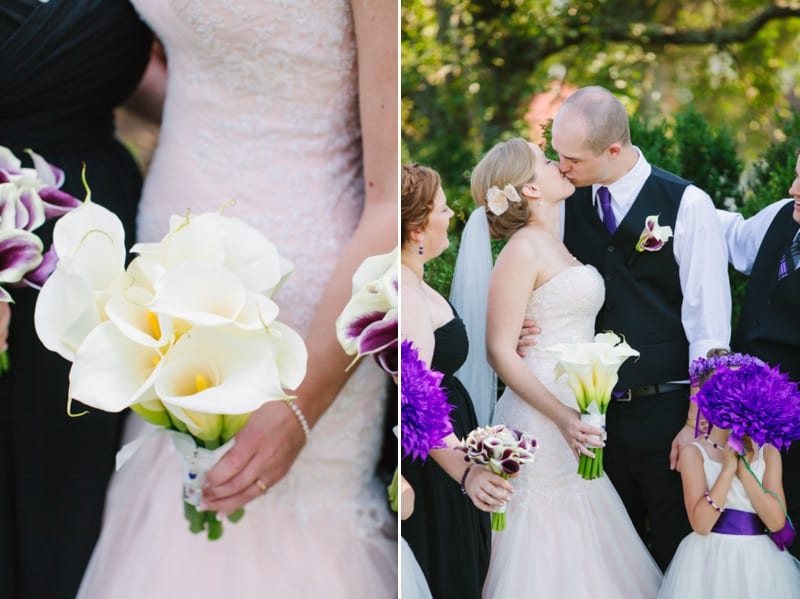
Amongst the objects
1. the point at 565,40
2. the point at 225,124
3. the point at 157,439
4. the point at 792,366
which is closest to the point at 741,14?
the point at 565,40

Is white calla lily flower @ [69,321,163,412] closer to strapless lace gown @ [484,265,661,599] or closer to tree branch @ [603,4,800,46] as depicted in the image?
strapless lace gown @ [484,265,661,599]

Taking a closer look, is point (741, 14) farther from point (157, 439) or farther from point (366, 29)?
point (157, 439)

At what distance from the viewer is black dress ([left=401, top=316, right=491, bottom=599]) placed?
133cm

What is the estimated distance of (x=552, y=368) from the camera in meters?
1.31

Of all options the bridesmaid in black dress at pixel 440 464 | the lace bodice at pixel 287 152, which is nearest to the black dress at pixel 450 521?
the bridesmaid in black dress at pixel 440 464

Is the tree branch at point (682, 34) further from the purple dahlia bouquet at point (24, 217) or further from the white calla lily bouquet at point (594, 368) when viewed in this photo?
the purple dahlia bouquet at point (24, 217)

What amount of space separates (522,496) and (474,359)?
0.71 ft

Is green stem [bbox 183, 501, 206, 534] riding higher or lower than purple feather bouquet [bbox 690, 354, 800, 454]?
lower

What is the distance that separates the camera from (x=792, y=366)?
4.07 feet

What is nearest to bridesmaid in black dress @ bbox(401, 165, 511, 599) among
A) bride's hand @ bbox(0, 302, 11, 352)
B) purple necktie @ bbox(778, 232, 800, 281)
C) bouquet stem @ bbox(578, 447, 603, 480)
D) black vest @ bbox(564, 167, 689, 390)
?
bouquet stem @ bbox(578, 447, 603, 480)

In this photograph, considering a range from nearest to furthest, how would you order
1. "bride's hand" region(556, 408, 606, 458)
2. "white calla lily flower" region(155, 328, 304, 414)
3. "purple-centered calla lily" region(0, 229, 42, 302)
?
"white calla lily flower" region(155, 328, 304, 414) < "purple-centered calla lily" region(0, 229, 42, 302) < "bride's hand" region(556, 408, 606, 458)

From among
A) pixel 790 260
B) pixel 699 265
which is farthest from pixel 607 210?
pixel 790 260

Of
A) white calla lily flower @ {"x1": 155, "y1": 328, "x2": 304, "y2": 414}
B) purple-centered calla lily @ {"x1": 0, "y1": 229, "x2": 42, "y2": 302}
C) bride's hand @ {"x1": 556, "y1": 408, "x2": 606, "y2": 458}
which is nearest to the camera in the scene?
white calla lily flower @ {"x1": 155, "y1": 328, "x2": 304, "y2": 414}

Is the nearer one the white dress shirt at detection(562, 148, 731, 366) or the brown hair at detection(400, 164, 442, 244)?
the white dress shirt at detection(562, 148, 731, 366)
